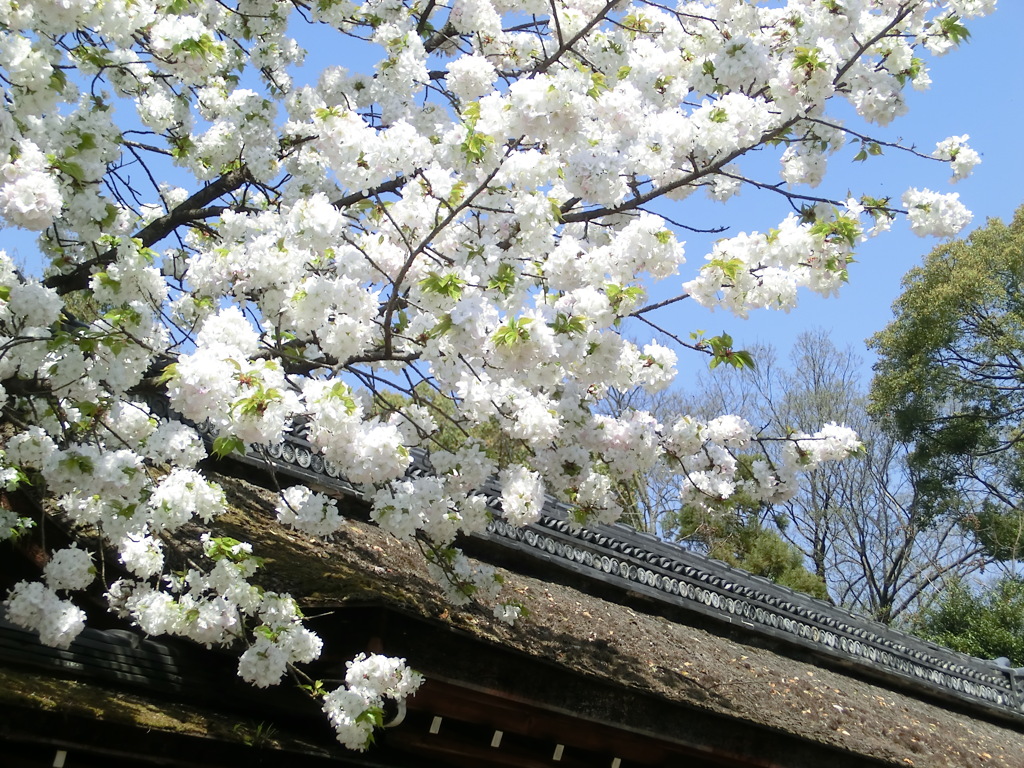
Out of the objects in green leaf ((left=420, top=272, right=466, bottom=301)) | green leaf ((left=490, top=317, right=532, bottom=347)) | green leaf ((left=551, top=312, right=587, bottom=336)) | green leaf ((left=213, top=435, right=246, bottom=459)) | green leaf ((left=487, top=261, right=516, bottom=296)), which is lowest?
green leaf ((left=213, top=435, right=246, bottom=459))

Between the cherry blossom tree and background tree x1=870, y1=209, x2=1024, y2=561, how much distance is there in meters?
19.9

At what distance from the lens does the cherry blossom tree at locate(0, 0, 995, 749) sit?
4426 mm

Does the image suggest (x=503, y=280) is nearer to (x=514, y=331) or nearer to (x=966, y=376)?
(x=514, y=331)

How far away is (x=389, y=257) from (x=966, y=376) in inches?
913

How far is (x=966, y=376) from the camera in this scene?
1000 inches

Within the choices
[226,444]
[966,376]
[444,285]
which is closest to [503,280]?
[444,285]

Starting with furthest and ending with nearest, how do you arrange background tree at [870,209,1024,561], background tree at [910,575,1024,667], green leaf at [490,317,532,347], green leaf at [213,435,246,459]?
background tree at [870,209,1024,561] < background tree at [910,575,1024,667] < green leaf at [490,317,532,347] < green leaf at [213,435,246,459]

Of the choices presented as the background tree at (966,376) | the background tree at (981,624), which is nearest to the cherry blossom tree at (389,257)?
the background tree at (981,624)

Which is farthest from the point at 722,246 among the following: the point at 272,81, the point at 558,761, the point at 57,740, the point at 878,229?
the point at 57,740

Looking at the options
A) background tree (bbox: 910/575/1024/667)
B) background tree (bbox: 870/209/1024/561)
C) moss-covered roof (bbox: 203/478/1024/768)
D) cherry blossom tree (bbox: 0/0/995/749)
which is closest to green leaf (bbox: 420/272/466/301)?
cherry blossom tree (bbox: 0/0/995/749)

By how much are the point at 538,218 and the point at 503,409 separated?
122cm

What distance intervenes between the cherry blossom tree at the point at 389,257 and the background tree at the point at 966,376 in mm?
19910

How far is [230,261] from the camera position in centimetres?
522

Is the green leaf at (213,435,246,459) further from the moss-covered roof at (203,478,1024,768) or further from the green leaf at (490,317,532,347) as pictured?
the green leaf at (490,317,532,347)
